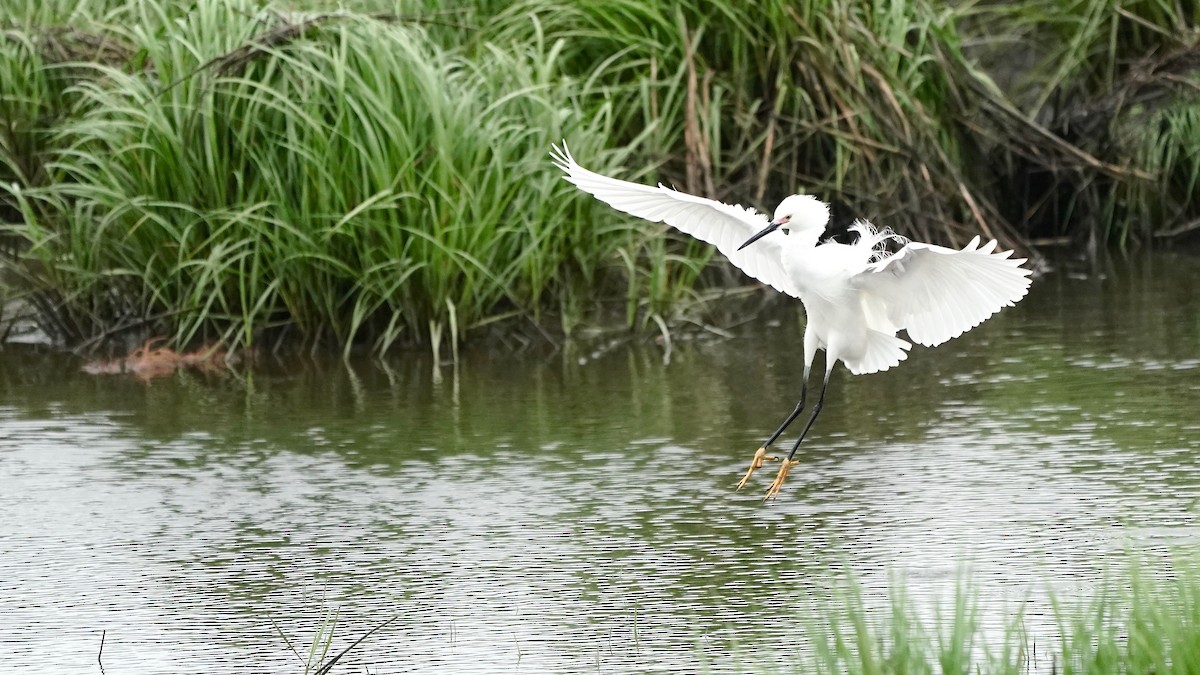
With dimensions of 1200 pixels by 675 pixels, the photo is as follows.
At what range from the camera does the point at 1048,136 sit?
984 cm

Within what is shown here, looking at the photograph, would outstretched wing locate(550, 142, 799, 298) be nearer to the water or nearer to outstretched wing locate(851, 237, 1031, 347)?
outstretched wing locate(851, 237, 1031, 347)

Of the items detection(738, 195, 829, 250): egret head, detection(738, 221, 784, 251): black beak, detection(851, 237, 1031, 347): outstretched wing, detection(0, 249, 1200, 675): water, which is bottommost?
detection(0, 249, 1200, 675): water

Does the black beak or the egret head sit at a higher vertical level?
the egret head

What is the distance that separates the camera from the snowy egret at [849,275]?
15.9 feet

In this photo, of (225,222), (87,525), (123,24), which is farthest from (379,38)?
(87,525)

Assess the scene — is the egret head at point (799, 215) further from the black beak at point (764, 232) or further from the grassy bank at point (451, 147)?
the grassy bank at point (451, 147)

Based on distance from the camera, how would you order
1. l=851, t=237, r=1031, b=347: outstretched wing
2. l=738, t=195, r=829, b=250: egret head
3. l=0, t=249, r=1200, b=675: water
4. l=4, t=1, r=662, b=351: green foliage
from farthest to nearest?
l=4, t=1, r=662, b=351: green foliage < l=738, t=195, r=829, b=250: egret head < l=851, t=237, r=1031, b=347: outstretched wing < l=0, t=249, r=1200, b=675: water

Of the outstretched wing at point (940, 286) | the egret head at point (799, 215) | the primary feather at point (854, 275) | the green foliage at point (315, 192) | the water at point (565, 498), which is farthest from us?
the green foliage at point (315, 192)

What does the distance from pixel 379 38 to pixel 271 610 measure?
3.78 m

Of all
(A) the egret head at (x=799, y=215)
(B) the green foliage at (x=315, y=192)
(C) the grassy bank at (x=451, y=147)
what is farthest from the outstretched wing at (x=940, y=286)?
(C) the grassy bank at (x=451, y=147)

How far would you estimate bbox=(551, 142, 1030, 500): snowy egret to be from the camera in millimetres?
4852

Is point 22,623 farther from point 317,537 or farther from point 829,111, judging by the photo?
point 829,111

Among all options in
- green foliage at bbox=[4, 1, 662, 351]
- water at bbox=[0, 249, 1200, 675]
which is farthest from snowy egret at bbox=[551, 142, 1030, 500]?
green foliage at bbox=[4, 1, 662, 351]

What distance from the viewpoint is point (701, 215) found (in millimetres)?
5453
